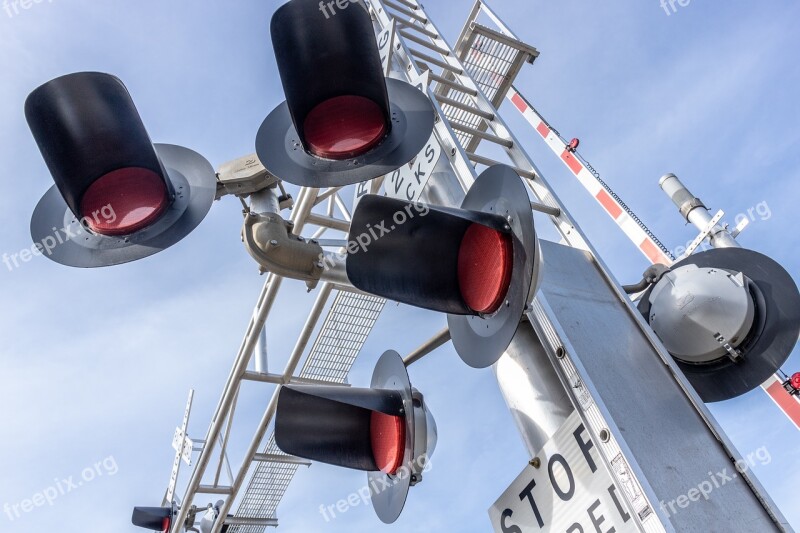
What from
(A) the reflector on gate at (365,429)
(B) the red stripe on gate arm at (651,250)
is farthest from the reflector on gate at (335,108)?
(B) the red stripe on gate arm at (651,250)

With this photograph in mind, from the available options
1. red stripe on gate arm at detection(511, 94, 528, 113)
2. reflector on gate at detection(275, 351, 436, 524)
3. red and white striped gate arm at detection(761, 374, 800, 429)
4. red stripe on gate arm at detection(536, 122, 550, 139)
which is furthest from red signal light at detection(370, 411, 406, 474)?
red stripe on gate arm at detection(511, 94, 528, 113)

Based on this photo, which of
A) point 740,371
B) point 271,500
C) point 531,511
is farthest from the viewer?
point 271,500

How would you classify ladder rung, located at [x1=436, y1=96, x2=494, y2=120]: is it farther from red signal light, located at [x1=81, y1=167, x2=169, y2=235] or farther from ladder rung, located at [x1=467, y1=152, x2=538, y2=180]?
red signal light, located at [x1=81, y1=167, x2=169, y2=235]

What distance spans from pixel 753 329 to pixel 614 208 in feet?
17.0

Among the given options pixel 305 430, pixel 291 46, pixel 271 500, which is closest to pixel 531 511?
pixel 305 430

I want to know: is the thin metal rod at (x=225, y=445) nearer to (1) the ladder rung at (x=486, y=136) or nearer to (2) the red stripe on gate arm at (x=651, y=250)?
(1) the ladder rung at (x=486, y=136)

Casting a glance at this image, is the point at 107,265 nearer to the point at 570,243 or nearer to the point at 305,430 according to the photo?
the point at 305,430

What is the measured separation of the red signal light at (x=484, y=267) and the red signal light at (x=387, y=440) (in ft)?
3.79

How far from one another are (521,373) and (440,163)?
1353mm

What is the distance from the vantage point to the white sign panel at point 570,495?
6.38 ft

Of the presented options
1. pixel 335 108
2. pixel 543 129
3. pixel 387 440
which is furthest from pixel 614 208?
pixel 335 108

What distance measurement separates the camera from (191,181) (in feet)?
9.05

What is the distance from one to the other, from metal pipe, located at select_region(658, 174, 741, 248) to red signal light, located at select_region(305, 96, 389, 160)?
496 centimetres

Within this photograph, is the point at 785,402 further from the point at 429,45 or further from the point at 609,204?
the point at 429,45
